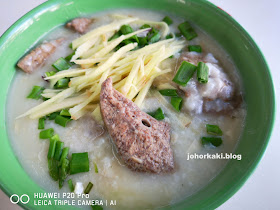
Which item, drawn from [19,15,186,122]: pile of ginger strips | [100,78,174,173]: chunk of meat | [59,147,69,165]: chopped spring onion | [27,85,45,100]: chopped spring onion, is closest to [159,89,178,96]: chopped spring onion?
[19,15,186,122]: pile of ginger strips

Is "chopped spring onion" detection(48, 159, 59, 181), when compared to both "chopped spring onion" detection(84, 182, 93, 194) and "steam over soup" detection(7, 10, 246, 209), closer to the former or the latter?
"steam over soup" detection(7, 10, 246, 209)

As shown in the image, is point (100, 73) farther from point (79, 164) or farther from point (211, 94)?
point (211, 94)

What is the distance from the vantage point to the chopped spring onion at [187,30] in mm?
2150

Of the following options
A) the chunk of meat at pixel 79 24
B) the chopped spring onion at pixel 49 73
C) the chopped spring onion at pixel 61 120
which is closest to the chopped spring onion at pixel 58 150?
the chopped spring onion at pixel 61 120

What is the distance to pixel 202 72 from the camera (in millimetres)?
1794

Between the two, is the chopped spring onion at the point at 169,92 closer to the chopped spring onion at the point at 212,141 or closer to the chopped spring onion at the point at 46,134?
the chopped spring onion at the point at 212,141

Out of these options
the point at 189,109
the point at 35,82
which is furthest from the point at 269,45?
the point at 35,82

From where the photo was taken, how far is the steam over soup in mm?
1586

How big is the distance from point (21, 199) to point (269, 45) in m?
2.30

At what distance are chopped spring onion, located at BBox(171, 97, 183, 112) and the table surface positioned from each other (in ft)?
2.19

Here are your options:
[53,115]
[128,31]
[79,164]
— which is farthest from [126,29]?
[79,164]

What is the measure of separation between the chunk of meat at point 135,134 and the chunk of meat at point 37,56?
25.3 inches

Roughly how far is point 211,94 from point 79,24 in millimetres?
1171

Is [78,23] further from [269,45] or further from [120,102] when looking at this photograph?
[269,45]
